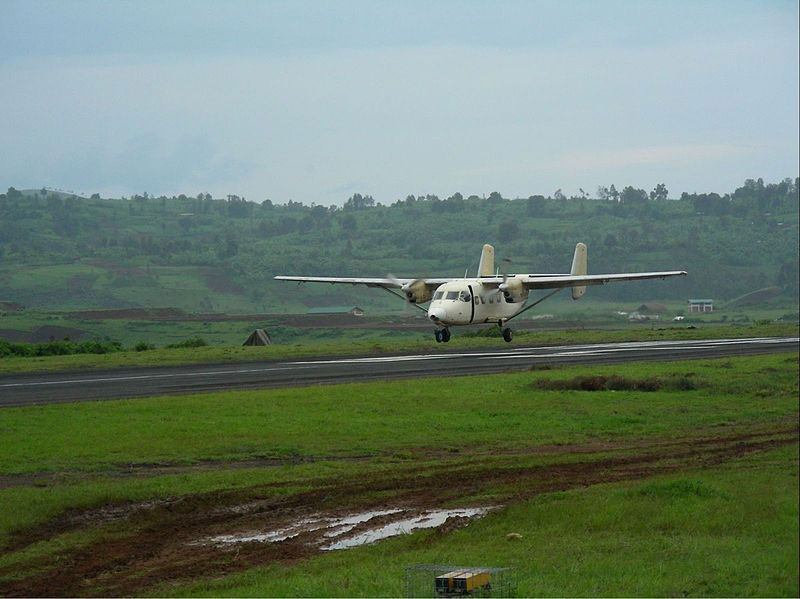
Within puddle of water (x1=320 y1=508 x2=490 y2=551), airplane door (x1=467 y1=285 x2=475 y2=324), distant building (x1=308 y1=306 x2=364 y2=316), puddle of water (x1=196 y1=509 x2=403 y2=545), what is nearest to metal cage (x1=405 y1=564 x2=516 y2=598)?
puddle of water (x1=320 y1=508 x2=490 y2=551)

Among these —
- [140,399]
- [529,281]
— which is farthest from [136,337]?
[140,399]

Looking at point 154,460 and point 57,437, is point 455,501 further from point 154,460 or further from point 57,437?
point 57,437

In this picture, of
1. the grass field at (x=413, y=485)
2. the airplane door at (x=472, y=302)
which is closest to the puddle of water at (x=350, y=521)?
the grass field at (x=413, y=485)

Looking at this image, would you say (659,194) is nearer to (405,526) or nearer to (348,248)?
(348,248)

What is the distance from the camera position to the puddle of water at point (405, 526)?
58.0 feet

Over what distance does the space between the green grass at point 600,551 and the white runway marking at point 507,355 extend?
2853cm

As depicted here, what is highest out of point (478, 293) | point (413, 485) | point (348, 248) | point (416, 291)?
point (348, 248)

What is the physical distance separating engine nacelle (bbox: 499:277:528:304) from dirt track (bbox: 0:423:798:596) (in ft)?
119

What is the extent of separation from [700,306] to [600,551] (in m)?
73.7

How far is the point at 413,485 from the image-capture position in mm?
22266

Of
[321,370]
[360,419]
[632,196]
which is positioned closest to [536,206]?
[632,196]

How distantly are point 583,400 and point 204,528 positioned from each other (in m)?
17.9

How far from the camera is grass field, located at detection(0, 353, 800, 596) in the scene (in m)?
14.4

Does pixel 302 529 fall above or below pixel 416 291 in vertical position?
below
